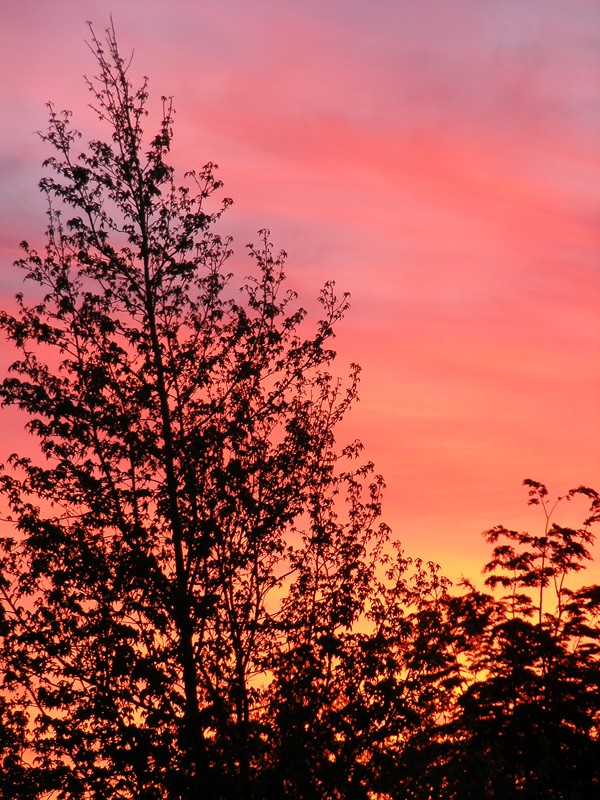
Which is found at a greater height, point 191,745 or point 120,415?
point 120,415

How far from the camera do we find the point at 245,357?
28.5 metres

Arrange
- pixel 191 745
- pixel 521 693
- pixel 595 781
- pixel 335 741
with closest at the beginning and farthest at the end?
pixel 191 745
pixel 335 741
pixel 595 781
pixel 521 693

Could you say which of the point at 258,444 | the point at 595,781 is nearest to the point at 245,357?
the point at 258,444

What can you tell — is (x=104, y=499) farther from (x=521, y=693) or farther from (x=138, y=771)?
(x=521, y=693)

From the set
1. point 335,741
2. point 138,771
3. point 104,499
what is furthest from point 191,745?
point 104,499

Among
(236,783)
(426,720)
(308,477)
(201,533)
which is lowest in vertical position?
(236,783)

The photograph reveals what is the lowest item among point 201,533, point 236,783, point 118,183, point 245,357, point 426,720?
point 236,783

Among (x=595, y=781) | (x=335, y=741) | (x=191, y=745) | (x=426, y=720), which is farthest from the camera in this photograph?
(x=595, y=781)

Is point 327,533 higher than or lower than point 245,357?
lower

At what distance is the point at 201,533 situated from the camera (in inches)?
1027

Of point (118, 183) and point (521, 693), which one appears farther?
point (521, 693)

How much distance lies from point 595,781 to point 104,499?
2587 centimetres

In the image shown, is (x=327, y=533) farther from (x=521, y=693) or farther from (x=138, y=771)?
(x=521, y=693)

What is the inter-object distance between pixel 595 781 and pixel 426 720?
18.3m
